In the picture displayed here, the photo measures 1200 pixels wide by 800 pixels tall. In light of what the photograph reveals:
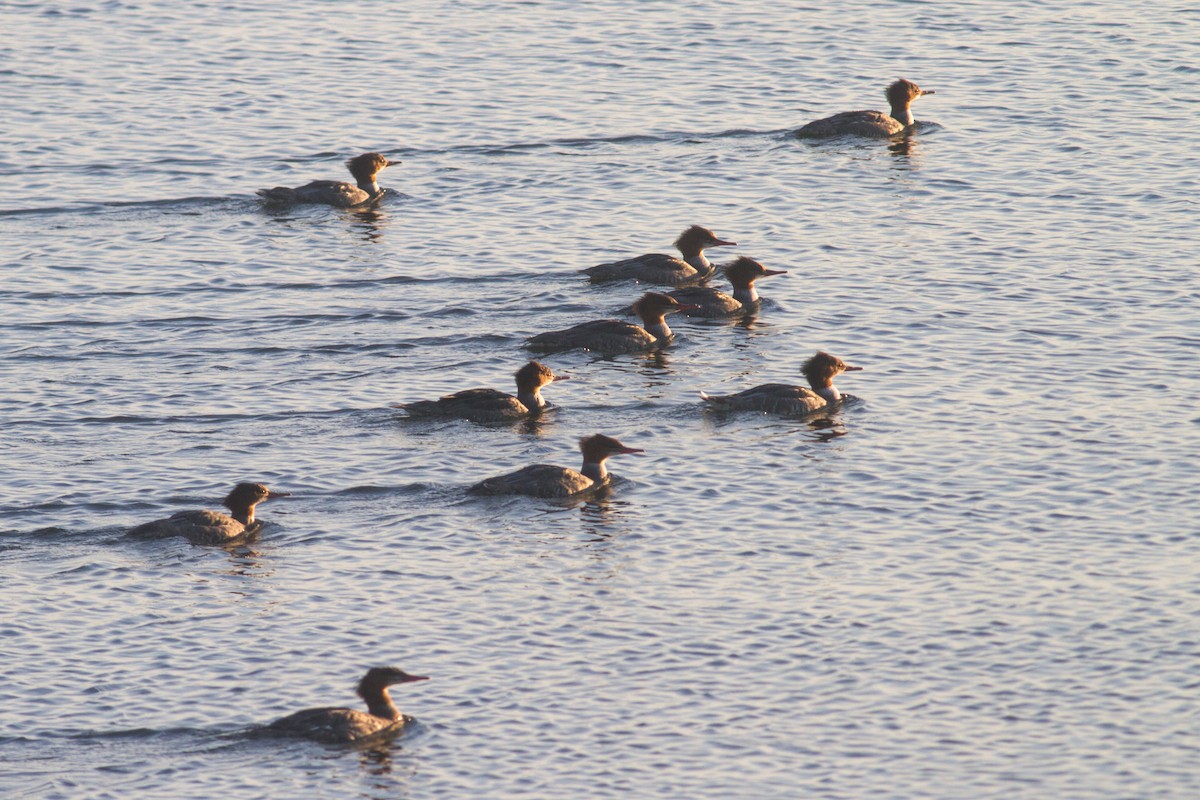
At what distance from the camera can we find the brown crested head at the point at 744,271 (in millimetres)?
30078

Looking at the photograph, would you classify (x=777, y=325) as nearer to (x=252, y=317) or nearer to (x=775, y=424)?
(x=775, y=424)

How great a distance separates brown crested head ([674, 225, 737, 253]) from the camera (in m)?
31.5

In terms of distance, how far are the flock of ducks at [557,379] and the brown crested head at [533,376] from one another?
0.04 ft

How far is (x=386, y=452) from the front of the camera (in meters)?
24.7

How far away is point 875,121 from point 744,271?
9.47 metres

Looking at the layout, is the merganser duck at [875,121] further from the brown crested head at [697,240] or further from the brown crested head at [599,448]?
the brown crested head at [599,448]

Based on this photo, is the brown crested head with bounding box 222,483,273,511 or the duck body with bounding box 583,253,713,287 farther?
the duck body with bounding box 583,253,713,287

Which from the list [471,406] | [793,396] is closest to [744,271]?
[793,396]

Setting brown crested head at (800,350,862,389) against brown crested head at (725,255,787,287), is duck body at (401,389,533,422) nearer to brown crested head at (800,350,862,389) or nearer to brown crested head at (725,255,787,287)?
brown crested head at (800,350,862,389)

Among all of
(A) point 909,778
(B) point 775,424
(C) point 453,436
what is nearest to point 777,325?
(B) point 775,424

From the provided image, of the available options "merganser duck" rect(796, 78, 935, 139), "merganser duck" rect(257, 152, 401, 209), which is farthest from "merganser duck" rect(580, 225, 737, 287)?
"merganser duck" rect(796, 78, 935, 139)

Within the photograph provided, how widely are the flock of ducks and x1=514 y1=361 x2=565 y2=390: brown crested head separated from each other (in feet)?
0.04

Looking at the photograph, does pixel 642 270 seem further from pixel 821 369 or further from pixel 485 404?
pixel 485 404

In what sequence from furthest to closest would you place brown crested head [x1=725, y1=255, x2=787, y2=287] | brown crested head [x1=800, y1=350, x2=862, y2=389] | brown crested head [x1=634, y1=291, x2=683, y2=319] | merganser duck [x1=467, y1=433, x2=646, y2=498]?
brown crested head [x1=725, y1=255, x2=787, y2=287]
brown crested head [x1=634, y1=291, x2=683, y2=319]
brown crested head [x1=800, y1=350, x2=862, y2=389]
merganser duck [x1=467, y1=433, x2=646, y2=498]
